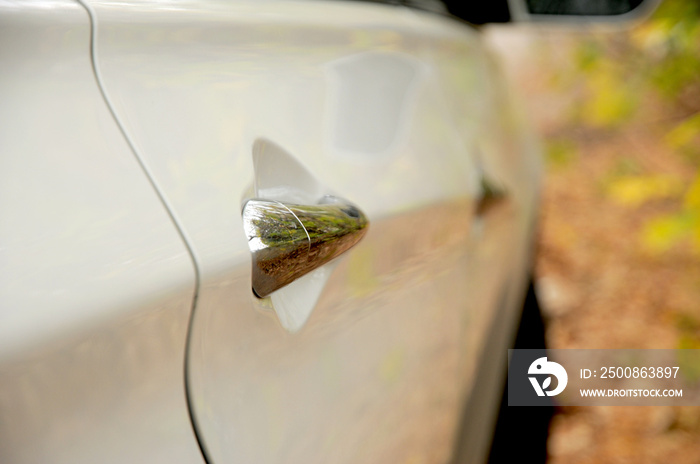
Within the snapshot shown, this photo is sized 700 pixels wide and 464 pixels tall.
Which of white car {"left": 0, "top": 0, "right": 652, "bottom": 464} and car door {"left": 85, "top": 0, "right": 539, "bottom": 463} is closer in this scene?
white car {"left": 0, "top": 0, "right": 652, "bottom": 464}

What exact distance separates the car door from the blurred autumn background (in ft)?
4.50

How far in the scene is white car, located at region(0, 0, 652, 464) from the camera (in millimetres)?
515

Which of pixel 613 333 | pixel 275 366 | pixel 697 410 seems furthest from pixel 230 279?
pixel 613 333

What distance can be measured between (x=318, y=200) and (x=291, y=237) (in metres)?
0.12

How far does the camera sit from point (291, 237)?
0.71 metres

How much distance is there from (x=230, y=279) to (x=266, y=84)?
1.00ft

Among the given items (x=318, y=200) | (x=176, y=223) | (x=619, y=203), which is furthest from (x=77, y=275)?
(x=619, y=203)

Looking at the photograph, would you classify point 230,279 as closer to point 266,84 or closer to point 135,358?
point 135,358
